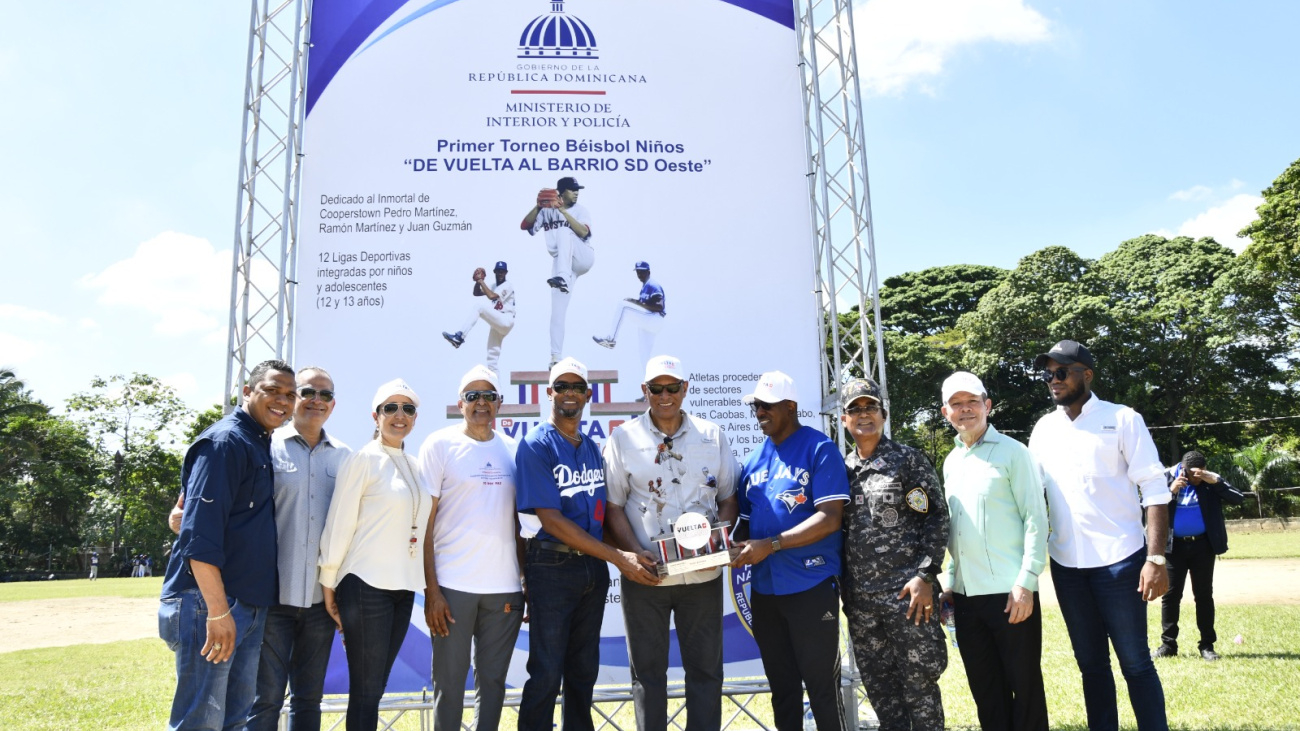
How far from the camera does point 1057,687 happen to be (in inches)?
214

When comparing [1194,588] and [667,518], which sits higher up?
[667,518]

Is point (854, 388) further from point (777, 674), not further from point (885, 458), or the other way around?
point (777, 674)

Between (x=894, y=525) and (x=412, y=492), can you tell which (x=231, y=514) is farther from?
(x=894, y=525)

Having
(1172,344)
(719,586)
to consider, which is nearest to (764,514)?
(719,586)

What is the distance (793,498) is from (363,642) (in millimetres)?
1791

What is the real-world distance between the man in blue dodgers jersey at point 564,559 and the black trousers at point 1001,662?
4.84 ft

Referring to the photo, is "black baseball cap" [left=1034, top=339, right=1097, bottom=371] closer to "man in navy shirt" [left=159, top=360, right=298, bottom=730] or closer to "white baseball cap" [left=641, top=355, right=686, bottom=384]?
"white baseball cap" [left=641, top=355, right=686, bottom=384]

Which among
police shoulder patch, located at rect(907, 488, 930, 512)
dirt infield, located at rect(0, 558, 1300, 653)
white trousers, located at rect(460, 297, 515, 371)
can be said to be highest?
white trousers, located at rect(460, 297, 515, 371)

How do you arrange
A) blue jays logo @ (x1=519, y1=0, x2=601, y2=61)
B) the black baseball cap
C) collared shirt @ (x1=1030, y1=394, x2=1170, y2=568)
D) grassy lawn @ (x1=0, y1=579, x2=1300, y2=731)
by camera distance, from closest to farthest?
collared shirt @ (x1=1030, y1=394, x2=1170, y2=568) < the black baseball cap < grassy lawn @ (x1=0, y1=579, x2=1300, y2=731) < blue jays logo @ (x1=519, y1=0, x2=601, y2=61)

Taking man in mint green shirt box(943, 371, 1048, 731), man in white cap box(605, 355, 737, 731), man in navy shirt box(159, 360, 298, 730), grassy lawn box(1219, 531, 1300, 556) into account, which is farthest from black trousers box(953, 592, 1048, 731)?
grassy lawn box(1219, 531, 1300, 556)

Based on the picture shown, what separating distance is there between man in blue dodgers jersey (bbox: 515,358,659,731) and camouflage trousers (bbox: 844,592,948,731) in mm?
996

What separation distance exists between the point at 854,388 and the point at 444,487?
1780 mm

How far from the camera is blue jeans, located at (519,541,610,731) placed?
10.7 ft

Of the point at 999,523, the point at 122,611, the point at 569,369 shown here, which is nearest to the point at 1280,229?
the point at 999,523
